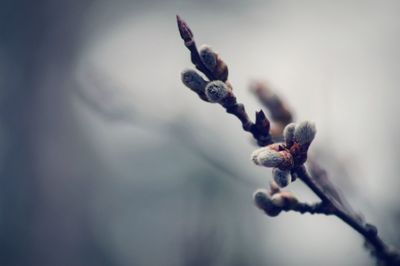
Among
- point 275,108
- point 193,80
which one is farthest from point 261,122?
point 275,108

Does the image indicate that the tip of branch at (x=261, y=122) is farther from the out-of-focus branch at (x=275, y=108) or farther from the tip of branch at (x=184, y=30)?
the out-of-focus branch at (x=275, y=108)

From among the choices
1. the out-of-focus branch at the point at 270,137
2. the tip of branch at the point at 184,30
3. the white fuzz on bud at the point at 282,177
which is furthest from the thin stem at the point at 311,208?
the tip of branch at the point at 184,30

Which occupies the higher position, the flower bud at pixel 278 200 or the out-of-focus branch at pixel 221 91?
the out-of-focus branch at pixel 221 91

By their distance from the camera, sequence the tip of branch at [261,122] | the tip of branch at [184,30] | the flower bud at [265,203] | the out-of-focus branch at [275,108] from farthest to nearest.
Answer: the out-of-focus branch at [275,108] < the flower bud at [265,203] < the tip of branch at [261,122] < the tip of branch at [184,30]

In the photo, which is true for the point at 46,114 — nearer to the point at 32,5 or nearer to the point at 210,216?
the point at 32,5

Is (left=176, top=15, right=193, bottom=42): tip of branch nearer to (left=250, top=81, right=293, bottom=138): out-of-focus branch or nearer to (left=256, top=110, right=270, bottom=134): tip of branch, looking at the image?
(left=256, top=110, right=270, bottom=134): tip of branch

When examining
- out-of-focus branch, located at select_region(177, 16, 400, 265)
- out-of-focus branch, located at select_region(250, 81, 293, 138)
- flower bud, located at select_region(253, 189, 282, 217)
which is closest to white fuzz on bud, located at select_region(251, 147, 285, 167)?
out-of-focus branch, located at select_region(177, 16, 400, 265)
